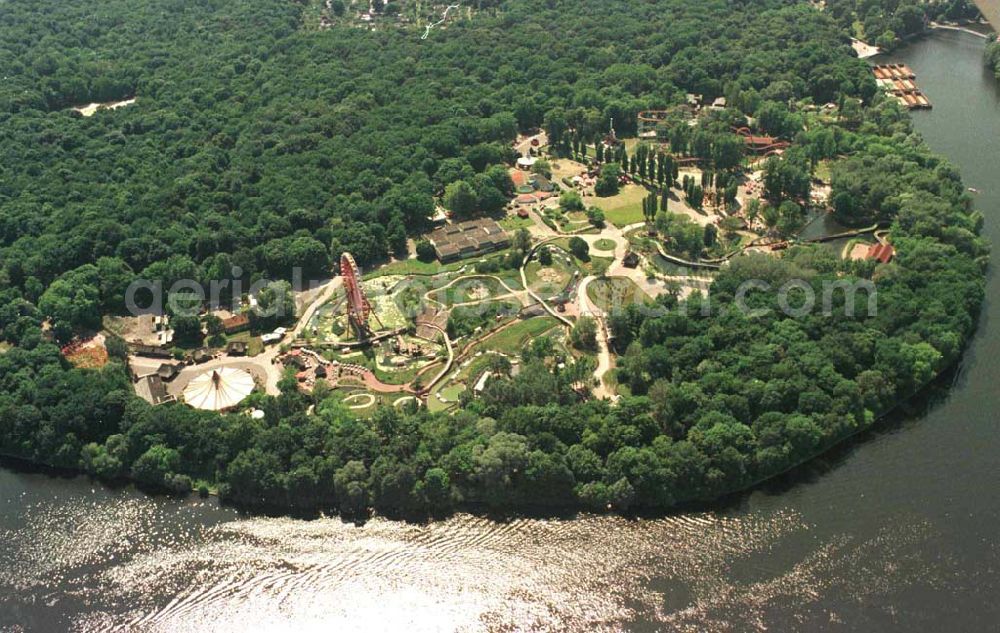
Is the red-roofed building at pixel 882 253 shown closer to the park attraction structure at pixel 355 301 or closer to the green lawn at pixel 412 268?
the green lawn at pixel 412 268

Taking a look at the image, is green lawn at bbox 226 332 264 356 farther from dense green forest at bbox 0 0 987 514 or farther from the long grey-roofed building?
the long grey-roofed building

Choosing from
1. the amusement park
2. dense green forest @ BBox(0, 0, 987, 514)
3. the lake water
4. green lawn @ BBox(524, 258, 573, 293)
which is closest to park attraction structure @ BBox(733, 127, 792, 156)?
the amusement park

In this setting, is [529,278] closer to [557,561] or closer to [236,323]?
[236,323]

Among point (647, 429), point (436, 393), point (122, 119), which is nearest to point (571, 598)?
point (647, 429)

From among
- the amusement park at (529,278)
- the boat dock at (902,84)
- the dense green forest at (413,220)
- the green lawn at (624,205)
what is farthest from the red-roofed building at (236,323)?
the boat dock at (902,84)

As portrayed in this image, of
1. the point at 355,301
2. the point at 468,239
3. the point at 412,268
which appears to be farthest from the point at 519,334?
the point at 468,239

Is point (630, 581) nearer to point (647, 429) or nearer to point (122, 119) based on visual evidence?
point (647, 429)
